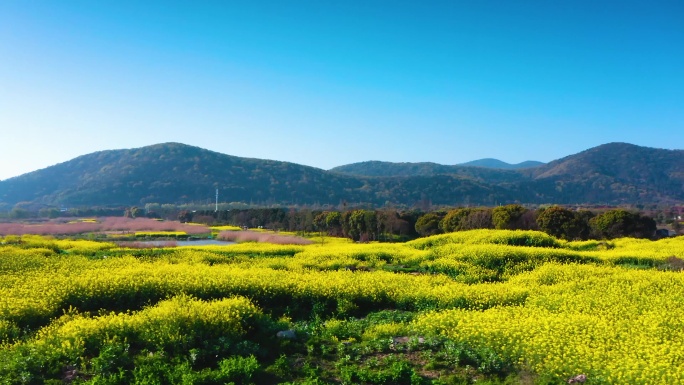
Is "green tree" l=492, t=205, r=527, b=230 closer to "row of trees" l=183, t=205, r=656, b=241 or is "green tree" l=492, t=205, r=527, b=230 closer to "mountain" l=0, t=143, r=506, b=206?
"row of trees" l=183, t=205, r=656, b=241

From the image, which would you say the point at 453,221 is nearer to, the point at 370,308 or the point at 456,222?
the point at 456,222

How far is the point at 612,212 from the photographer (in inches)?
2050

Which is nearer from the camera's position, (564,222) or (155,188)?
(564,222)

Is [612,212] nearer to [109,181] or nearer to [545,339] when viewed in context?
[545,339]

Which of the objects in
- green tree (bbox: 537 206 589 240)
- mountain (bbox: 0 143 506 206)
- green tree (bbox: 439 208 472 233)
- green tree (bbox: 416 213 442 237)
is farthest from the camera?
mountain (bbox: 0 143 506 206)

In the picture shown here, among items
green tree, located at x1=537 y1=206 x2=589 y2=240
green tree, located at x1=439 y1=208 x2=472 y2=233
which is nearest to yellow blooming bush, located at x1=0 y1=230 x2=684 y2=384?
green tree, located at x1=537 y1=206 x2=589 y2=240

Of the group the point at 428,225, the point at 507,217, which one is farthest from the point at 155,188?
the point at 507,217

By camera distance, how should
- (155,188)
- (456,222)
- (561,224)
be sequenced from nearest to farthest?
(561,224) < (456,222) < (155,188)

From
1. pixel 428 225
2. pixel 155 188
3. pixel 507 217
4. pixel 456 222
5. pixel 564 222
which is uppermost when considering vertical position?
pixel 155 188

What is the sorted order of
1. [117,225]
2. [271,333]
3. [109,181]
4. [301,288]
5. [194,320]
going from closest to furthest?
[194,320] < [271,333] < [301,288] < [117,225] < [109,181]

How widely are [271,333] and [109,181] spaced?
563ft

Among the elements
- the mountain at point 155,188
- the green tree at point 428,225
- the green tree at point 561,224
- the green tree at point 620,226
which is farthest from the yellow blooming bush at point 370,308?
the mountain at point 155,188

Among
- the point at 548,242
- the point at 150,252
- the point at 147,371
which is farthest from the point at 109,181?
the point at 147,371

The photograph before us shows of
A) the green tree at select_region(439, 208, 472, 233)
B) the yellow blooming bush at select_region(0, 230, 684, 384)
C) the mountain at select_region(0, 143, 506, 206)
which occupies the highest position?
the mountain at select_region(0, 143, 506, 206)
